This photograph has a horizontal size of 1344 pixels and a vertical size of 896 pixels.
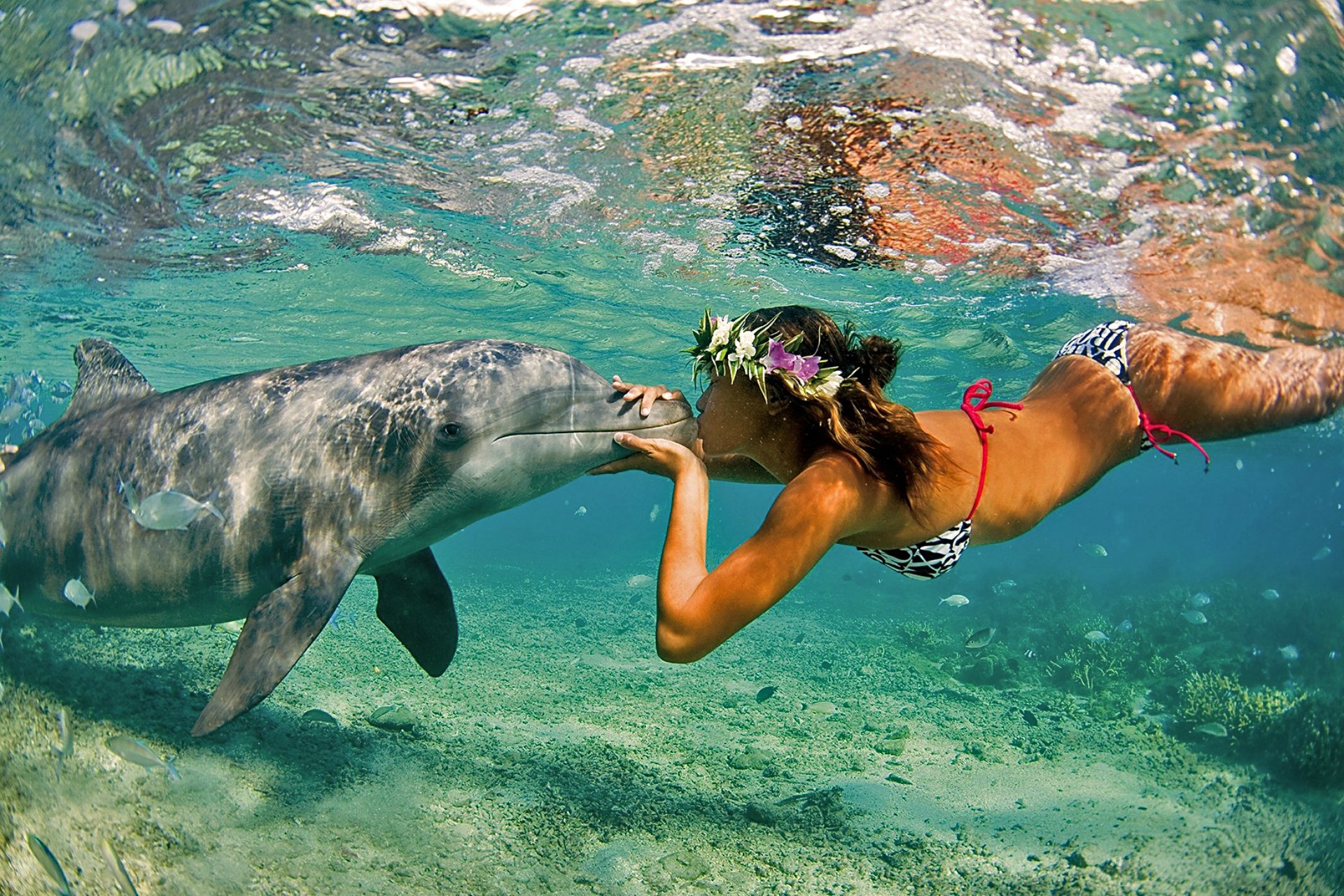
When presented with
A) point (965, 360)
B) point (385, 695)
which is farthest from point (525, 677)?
point (965, 360)

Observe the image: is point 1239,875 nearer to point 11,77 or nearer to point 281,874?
point 281,874

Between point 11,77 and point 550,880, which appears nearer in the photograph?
point 550,880

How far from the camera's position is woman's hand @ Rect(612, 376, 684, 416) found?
159 inches

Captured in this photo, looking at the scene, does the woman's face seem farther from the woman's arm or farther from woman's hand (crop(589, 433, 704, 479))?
the woman's arm

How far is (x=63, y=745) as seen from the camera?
4.70 m

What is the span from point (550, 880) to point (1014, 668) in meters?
12.8

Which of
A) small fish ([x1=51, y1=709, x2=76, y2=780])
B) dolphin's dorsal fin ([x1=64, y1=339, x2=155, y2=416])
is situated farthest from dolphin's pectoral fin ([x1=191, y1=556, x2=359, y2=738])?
dolphin's dorsal fin ([x1=64, y1=339, x2=155, y2=416])

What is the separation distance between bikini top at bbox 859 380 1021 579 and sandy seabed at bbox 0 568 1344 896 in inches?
113

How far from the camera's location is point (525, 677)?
10578 mm

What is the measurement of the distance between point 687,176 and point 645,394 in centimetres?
621

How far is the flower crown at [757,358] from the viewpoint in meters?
2.90

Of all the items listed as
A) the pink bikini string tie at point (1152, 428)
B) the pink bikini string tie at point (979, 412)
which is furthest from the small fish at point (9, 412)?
the pink bikini string tie at point (1152, 428)

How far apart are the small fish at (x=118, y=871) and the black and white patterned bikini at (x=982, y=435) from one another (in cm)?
435

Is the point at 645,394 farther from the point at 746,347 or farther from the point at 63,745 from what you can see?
the point at 63,745
